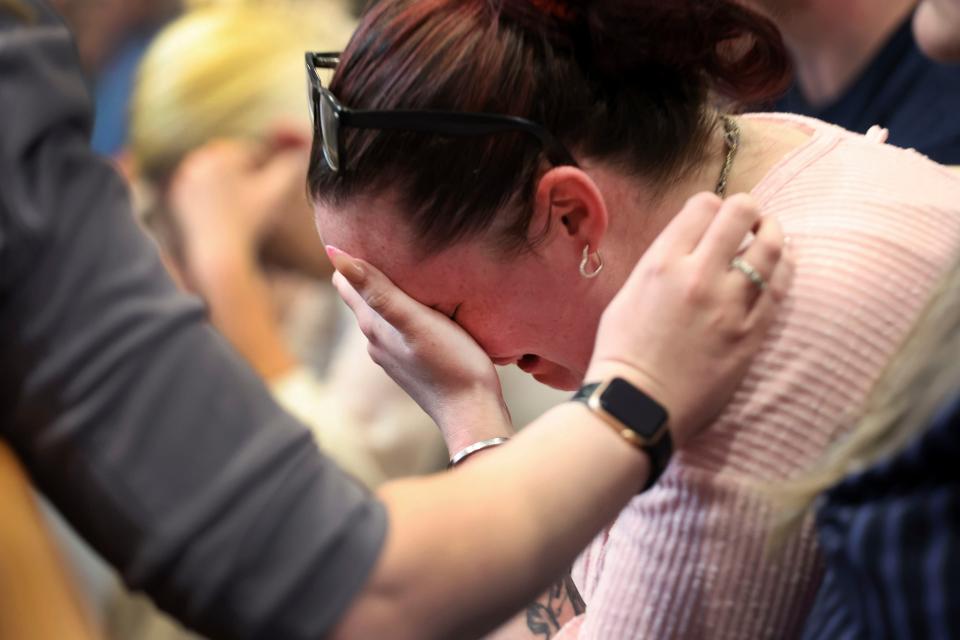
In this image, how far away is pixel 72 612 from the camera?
665mm

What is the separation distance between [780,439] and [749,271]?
132mm

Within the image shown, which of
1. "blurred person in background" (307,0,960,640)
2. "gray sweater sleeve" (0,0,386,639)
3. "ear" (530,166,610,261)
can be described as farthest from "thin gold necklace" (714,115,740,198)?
"gray sweater sleeve" (0,0,386,639)

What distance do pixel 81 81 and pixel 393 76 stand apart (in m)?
0.41

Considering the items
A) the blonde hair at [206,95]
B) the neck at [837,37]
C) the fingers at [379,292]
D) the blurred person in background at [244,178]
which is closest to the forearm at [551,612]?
the fingers at [379,292]

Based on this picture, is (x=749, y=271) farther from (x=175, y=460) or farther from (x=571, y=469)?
(x=175, y=460)

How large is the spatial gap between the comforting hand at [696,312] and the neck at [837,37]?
1.10m

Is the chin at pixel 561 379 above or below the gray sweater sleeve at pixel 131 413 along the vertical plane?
below

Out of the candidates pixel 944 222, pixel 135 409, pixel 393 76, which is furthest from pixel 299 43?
pixel 135 409

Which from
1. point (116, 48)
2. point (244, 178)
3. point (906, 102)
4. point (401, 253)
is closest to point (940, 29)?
point (906, 102)

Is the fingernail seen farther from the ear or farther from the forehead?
the ear

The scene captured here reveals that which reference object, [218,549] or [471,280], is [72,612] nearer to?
[218,549]

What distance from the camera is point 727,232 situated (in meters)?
0.92

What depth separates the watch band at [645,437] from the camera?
827 millimetres

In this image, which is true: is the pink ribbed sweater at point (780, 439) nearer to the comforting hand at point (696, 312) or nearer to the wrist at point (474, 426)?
A: the comforting hand at point (696, 312)
